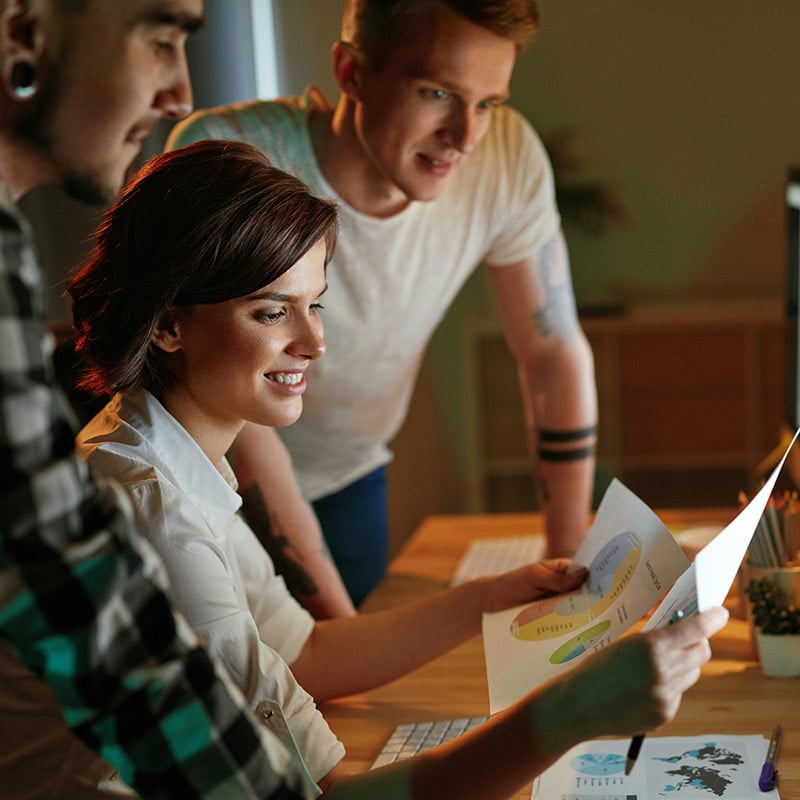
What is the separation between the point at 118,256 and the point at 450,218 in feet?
2.87

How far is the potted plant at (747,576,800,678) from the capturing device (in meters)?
1.24

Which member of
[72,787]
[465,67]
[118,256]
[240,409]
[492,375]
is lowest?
[492,375]

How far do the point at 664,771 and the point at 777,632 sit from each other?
0.30m

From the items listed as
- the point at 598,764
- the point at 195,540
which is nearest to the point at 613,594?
the point at 598,764

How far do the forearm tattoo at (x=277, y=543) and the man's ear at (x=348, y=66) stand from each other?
1.95ft

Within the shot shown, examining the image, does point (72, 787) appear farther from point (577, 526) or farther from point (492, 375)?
point (492, 375)

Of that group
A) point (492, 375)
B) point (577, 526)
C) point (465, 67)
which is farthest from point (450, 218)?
point (492, 375)

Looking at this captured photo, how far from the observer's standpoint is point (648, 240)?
4.41 metres

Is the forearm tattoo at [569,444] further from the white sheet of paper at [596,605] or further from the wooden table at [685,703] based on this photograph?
the white sheet of paper at [596,605]

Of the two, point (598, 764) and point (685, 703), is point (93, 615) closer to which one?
point (598, 764)

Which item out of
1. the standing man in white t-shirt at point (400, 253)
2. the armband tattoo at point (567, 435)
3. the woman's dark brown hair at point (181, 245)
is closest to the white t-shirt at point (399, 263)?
the standing man in white t-shirt at point (400, 253)

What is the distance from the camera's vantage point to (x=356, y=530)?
6.48 feet

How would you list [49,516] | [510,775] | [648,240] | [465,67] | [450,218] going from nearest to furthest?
[49,516], [510,775], [465,67], [450,218], [648,240]

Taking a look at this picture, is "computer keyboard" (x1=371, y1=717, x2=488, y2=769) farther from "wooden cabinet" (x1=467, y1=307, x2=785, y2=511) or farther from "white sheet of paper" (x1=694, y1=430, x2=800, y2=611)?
"wooden cabinet" (x1=467, y1=307, x2=785, y2=511)
